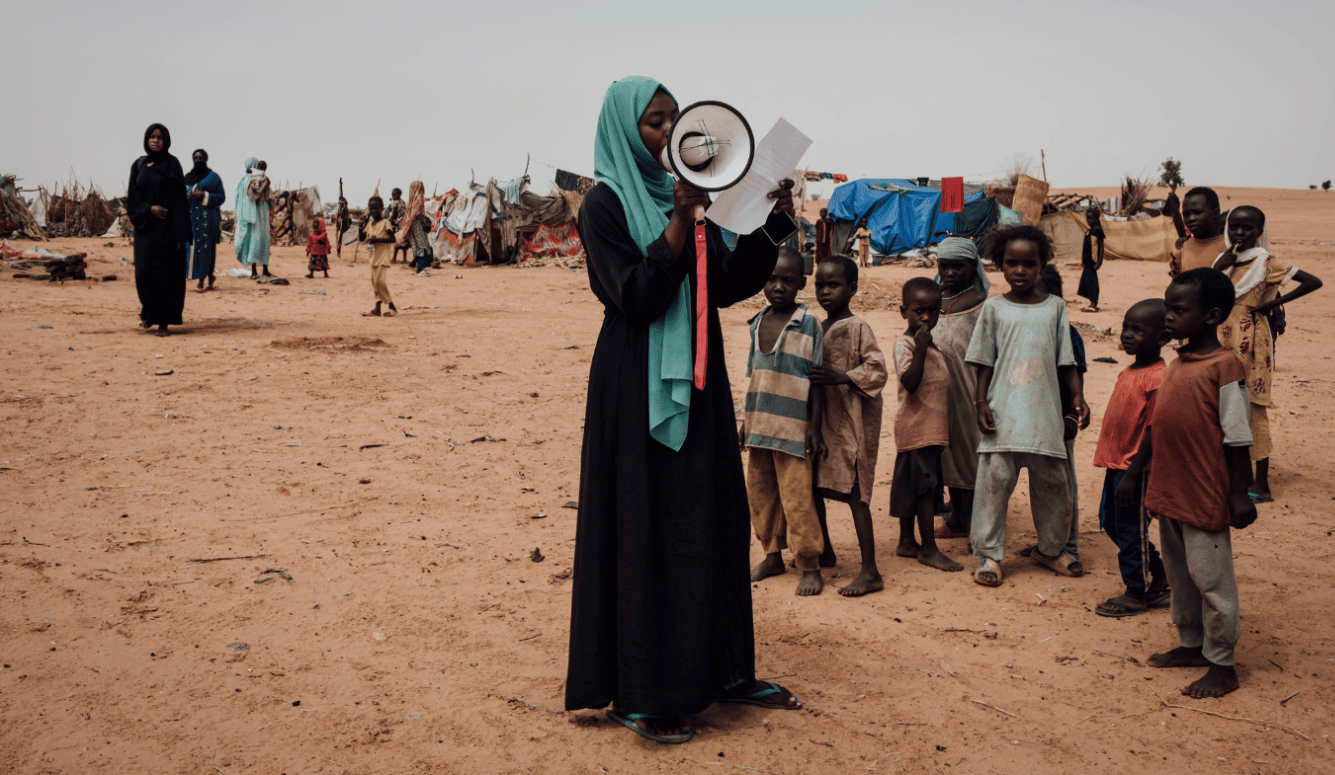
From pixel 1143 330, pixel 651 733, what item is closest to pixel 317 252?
pixel 1143 330

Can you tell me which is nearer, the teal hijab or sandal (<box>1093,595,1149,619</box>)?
the teal hijab

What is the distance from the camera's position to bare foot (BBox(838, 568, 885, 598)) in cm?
377

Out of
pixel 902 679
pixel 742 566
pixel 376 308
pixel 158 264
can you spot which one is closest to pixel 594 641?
pixel 742 566

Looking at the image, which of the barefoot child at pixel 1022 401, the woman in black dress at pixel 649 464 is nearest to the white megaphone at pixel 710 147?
the woman in black dress at pixel 649 464

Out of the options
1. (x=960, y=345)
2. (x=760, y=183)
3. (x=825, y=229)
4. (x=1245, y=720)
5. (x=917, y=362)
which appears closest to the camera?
(x=760, y=183)

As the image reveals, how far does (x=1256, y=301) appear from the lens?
191 inches

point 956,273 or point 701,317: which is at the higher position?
point 956,273

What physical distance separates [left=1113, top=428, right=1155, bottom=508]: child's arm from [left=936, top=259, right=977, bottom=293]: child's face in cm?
149

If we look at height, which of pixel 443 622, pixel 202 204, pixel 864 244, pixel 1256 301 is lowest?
pixel 443 622

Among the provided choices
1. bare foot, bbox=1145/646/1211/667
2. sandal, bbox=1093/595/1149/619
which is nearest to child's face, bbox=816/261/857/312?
sandal, bbox=1093/595/1149/619

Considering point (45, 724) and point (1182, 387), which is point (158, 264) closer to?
→ point (45, 724)

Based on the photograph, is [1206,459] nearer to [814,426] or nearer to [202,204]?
[814,426]

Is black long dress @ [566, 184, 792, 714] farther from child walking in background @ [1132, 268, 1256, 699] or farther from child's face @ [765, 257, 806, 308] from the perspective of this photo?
child walking in background @ [1132, 268, 1256, 699]

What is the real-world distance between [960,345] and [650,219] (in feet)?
7.98
